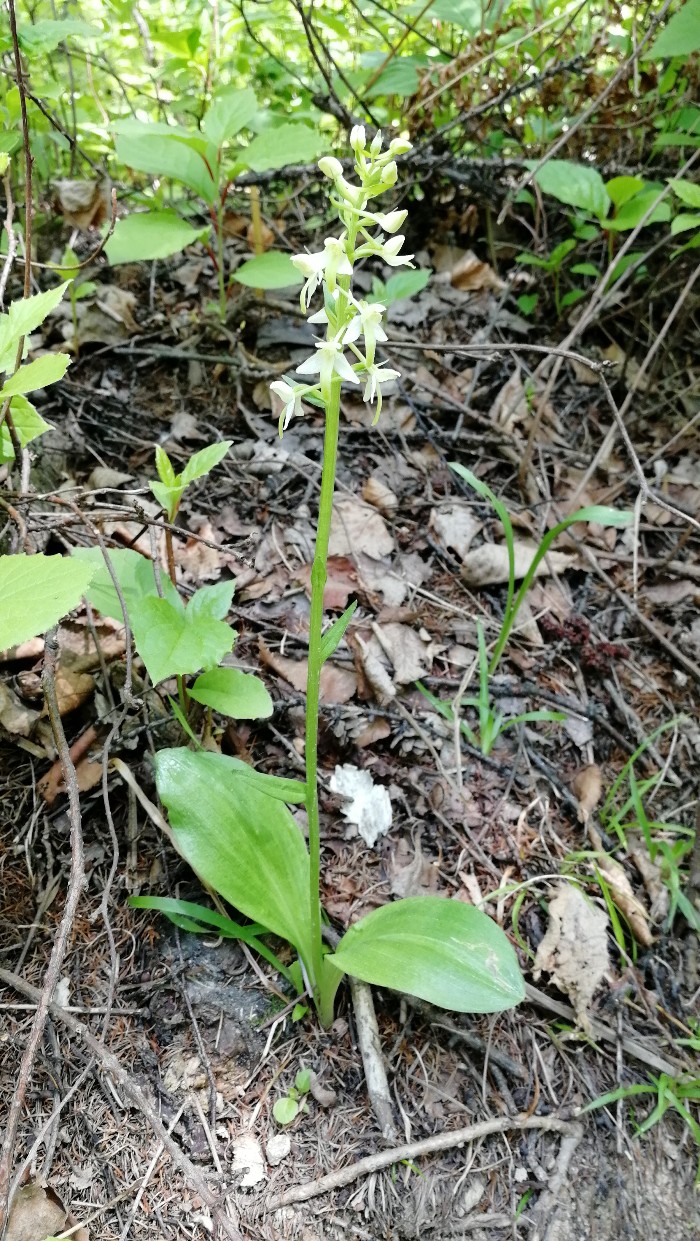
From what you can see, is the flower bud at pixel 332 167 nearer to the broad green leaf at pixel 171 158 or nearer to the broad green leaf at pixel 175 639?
the broad green leaf at pixel 175 639

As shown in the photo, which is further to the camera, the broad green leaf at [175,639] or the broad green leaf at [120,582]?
the broad green leaf at [120,582]

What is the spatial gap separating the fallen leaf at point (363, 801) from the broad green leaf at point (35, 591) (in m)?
1.07

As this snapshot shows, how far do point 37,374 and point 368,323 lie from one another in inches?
26.3

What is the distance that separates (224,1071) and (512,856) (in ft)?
2.96

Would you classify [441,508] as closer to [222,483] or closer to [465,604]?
[465,604]

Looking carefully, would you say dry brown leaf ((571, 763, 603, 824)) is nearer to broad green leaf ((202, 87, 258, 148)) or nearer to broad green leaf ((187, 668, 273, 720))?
broad green leaf ((187, 668, 273, 720))

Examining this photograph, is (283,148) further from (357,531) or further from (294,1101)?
(294,1101)

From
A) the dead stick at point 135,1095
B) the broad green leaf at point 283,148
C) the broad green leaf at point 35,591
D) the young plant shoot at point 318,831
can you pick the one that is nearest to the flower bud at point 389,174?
the young plant shoot at point 318,831

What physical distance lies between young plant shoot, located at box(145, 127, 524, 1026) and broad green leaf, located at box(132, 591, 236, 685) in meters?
0.22

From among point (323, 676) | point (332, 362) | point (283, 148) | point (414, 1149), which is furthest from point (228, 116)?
point (414, 1149)

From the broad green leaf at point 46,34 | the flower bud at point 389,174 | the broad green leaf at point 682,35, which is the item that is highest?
the broad green leaf at point 682,35

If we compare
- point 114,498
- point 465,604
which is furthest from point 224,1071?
point 114,498

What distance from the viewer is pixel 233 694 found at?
1.71 metres

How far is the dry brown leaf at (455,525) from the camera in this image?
268 centimetres
